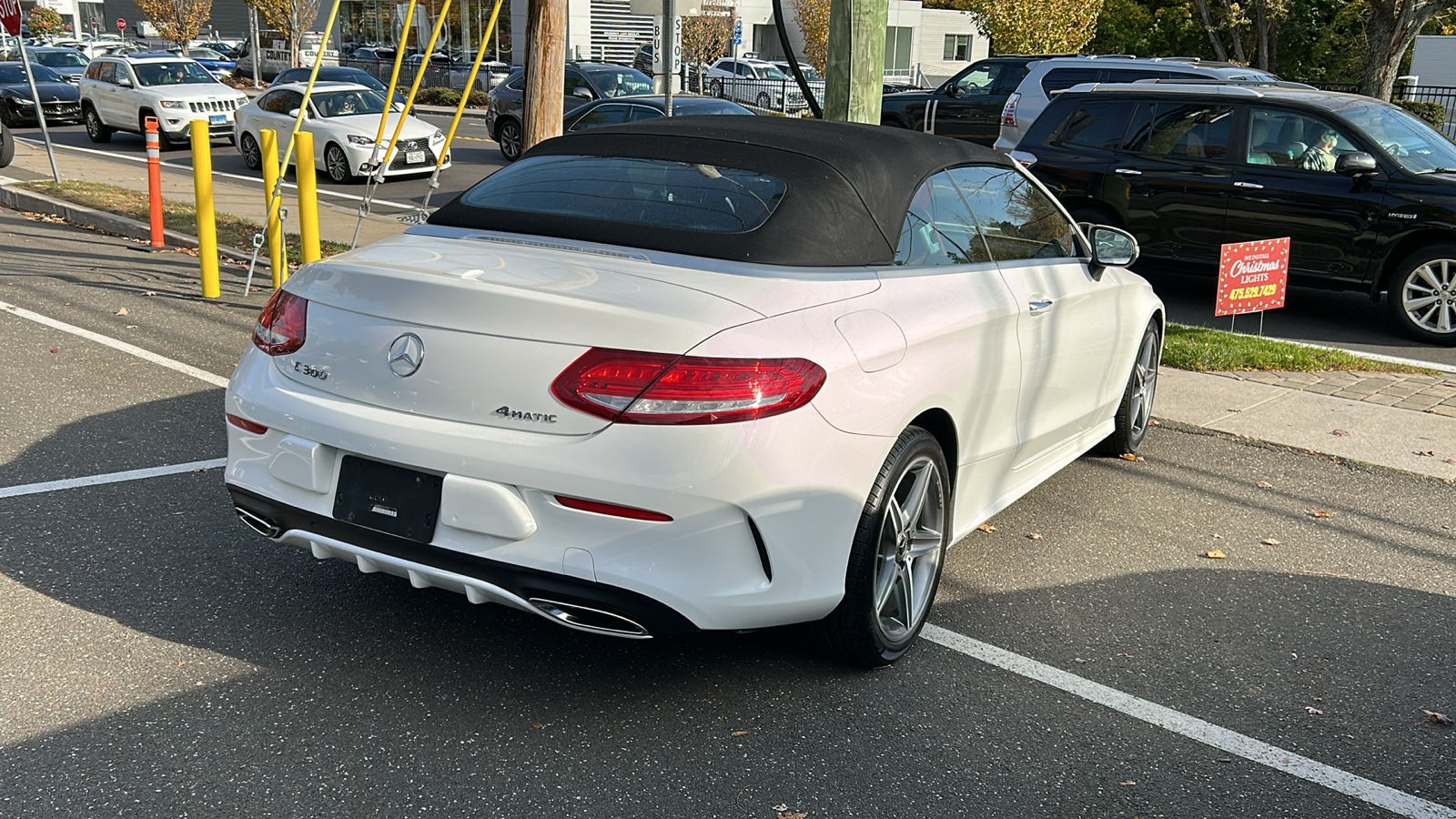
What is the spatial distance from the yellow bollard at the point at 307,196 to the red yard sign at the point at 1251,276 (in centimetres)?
629

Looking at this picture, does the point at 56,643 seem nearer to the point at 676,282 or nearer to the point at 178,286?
the point at 676,282

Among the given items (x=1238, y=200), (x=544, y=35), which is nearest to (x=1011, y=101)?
(x=1238, y=200)

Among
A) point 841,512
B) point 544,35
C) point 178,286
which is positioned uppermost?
point 544,35

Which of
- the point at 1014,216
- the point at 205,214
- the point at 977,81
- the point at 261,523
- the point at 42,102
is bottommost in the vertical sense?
the point at 42,102

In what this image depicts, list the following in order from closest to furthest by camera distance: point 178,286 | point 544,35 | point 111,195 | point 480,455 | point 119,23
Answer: point 480,455
point 178,286
point 544,35
point 111,195
point 119,23

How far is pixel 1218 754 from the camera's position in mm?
3490

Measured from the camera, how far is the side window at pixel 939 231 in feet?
13.7

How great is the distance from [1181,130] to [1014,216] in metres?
6.35

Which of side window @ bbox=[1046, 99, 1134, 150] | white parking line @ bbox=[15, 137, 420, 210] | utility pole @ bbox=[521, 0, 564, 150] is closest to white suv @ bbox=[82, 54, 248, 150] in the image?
white parking line @ bbox=[15, 137, 420, 210]

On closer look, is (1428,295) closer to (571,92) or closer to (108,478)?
(108,478)

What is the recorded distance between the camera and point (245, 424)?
12.3 feet

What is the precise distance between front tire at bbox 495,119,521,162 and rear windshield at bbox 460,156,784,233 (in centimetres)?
1754

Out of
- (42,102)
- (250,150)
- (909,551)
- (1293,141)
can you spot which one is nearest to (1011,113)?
(1293,141)

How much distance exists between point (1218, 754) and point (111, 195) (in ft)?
47.2
